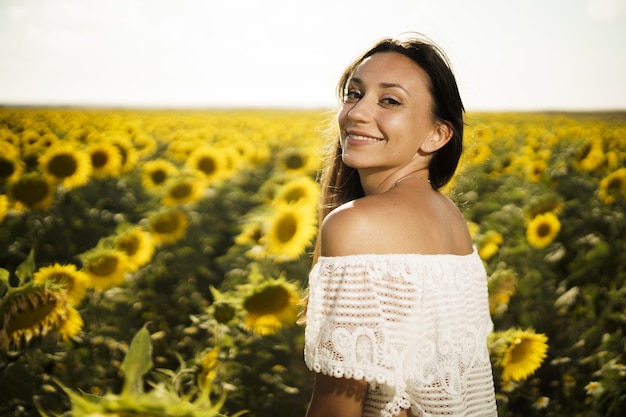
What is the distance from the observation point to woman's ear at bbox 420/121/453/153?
1.98 metres

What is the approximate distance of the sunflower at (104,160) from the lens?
599cm

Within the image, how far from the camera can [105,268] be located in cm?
377

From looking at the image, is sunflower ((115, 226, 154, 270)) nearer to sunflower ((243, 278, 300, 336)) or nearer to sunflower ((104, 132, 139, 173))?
sunflower ((243, 278, 300, 336))

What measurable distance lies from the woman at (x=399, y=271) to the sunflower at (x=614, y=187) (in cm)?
394

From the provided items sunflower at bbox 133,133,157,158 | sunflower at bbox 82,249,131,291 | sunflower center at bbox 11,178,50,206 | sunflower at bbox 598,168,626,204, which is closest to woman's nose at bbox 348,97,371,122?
sunflower at bbox 82,249,131,291

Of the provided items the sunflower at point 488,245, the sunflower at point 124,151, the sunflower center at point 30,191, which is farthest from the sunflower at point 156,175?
the sunflower at point 488,245

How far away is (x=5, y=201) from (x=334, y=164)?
3.05m

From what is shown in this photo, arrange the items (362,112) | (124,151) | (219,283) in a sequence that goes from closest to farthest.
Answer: (362,112)
(219,283)
(124,151)

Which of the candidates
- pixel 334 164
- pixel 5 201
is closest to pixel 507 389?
pixel 334 164

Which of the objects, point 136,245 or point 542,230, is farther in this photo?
point 542,230

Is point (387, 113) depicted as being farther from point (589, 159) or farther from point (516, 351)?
point (589, 159)

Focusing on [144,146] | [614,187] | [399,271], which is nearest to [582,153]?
[614,187]

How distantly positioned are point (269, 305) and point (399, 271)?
1.64 metres

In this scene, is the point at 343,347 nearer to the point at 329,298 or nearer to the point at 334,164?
the point at 329,298
